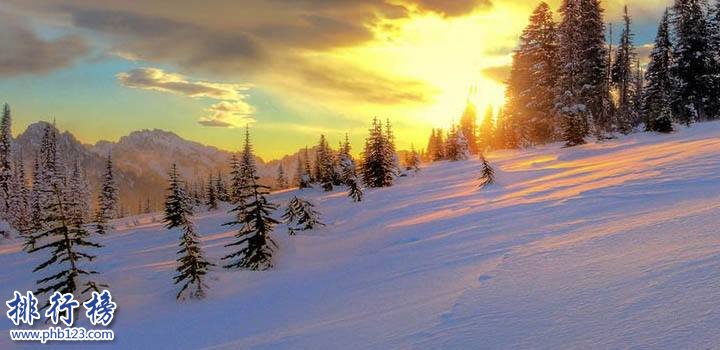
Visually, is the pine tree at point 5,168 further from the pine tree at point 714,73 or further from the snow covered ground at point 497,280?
the pine tree at point 714,73

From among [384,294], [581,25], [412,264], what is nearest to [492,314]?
[384,294]

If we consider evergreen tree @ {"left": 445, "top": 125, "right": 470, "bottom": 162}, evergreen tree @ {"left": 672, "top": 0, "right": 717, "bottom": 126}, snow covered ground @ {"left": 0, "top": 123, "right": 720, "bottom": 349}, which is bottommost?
snow covered ground @ {"left": 0, "top": 123, "right": 720, "bottom": 349}

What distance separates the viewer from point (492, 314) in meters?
5.12

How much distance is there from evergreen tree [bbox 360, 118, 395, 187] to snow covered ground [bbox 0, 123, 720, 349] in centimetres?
1762

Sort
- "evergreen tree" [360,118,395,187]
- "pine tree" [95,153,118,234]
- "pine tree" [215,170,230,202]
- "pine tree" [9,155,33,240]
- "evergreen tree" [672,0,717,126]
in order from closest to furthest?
1. "evergreen tree" [360,118,395,187]
2. "evergreen tree" [672,0,717,126]
3. "pine tree" [9,155,33,240]
4. "pine tree" [95,153,118,234]
5. "pine tree" [215,170,230,202]

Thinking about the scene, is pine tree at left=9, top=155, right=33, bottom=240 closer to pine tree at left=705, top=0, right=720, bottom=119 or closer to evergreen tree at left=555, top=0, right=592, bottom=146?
evergreen tree at left=555, top=0, right=592, bottom=146

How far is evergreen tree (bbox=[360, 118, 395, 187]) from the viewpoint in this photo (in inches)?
1335

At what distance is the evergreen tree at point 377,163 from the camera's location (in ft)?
111

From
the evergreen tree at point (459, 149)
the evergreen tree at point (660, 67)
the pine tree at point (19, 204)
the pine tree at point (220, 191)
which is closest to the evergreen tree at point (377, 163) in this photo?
the evergreen tree at point (459, 149)

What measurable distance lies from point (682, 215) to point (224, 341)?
748 cm

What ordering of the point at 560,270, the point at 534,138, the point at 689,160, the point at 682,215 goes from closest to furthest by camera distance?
the point at 560,270
the point at 682,215
the point at 689,160
the point at 534,138

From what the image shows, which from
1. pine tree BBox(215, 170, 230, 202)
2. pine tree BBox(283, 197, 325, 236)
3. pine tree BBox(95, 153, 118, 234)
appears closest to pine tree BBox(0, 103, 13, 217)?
pine tree BBox(95, 153, 118, 234)

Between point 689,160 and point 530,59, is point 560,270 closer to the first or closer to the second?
point 689,160

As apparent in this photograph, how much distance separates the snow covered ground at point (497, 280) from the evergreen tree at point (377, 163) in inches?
694
